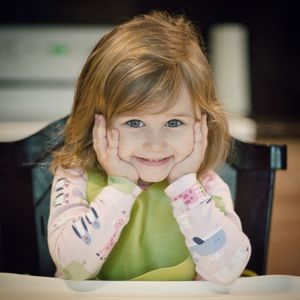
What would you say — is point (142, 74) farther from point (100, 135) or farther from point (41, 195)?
point (41, 195)

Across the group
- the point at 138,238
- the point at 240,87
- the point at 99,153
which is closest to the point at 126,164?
the point at 99,153

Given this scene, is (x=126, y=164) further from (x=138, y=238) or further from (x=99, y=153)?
(x=138, y=238)

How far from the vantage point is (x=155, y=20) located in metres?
0.68

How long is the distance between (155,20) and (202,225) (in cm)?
28

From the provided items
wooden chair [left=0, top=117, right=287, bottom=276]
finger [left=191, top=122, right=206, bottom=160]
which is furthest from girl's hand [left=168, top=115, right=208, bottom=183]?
wooden chair [left=0, top=117, right=287, bottom=276]

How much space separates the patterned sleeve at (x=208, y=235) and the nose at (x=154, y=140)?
0.07 m

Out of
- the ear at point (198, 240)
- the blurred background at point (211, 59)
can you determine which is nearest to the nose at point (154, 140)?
the ear at point (198, 240)

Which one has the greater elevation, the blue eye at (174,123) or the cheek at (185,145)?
the blue eye at (174,123)

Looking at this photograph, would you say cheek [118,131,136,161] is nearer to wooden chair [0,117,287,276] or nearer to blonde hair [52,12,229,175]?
blonde hair [52,12,229,175]

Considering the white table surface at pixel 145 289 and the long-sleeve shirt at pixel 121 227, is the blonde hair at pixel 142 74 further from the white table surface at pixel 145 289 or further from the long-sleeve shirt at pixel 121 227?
the white table surface at pixel 145 289

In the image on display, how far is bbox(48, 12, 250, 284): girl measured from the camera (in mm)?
637

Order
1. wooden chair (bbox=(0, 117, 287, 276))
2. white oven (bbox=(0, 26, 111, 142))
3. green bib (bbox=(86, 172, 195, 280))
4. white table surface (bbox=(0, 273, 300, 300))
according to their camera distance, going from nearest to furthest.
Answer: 1. white table surface (bbox=(0, 273, 300, 300))
2. green bib (bbox=(86, 172, 195, 280))
3. wooden chair (bbox=(0, 117, 287, 276))
4. white oven (bbox=(0, 26, 111, 142))

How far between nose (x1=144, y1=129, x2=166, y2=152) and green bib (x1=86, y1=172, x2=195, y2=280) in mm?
140

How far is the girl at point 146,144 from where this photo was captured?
637 mm
